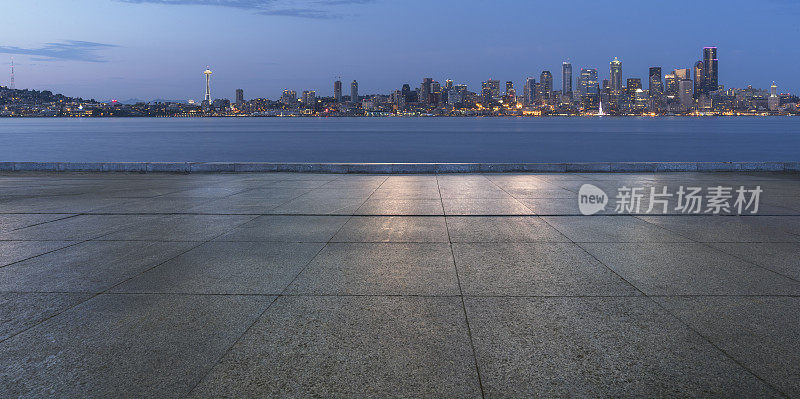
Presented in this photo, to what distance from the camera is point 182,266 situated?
6805 mm

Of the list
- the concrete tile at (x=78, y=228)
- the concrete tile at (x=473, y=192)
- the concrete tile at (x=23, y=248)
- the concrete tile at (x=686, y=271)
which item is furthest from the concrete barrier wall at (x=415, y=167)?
the concrete tile at (x=686, y=271)

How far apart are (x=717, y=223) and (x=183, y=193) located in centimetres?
1299

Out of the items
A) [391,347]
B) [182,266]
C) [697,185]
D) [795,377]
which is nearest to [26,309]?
[182,266]

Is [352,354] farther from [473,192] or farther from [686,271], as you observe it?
[473,192]

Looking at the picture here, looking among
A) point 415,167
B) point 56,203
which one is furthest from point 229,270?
point 415,167

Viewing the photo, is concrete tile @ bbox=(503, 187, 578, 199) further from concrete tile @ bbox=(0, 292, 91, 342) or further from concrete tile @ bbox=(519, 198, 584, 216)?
concrete tile @ bbox=(0, 292, 91, 342)

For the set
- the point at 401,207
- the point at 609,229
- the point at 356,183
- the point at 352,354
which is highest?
the point at 356,183

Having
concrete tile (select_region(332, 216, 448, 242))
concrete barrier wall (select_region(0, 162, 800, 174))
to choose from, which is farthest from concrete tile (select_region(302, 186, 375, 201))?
concrete barrier wall (select_region(0, 162, 800, 174))

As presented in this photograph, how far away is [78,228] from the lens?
30.6 ft

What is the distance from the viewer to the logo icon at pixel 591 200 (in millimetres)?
11398

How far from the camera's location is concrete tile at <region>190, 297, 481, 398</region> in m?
3.67

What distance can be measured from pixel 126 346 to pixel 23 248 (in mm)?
4939

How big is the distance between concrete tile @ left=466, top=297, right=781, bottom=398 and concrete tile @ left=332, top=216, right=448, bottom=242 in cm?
332

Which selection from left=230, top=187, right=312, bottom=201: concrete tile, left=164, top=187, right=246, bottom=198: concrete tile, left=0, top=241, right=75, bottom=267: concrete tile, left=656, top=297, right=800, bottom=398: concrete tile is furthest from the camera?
left=164, top=187, right=246, bottom=198: concrete tile
